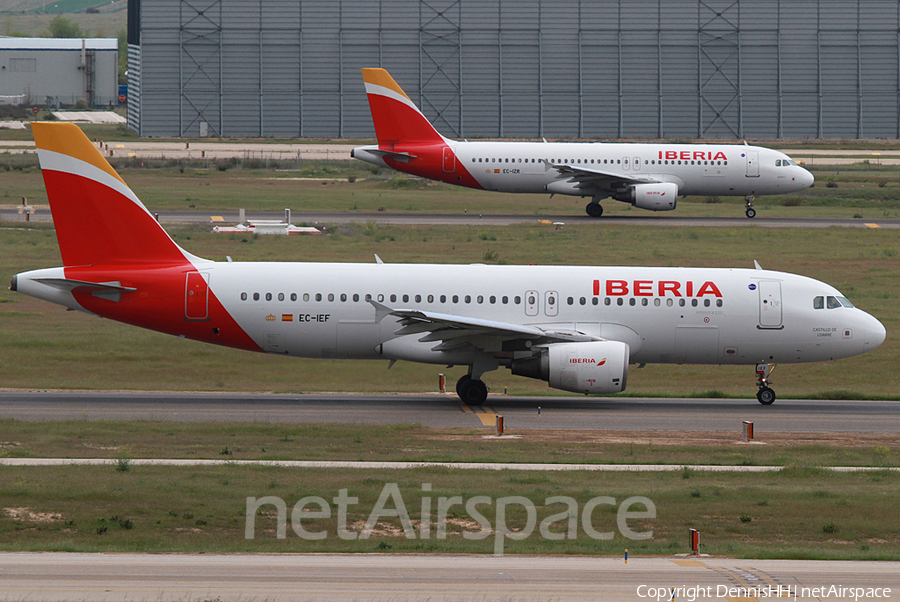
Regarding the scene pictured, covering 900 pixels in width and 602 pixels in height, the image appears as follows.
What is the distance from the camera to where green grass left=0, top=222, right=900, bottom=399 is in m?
33.8

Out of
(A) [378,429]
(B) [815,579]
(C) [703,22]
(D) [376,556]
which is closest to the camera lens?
(B) [815,579]

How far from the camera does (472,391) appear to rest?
3080 cm

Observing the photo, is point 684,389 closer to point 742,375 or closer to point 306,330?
point 742,375

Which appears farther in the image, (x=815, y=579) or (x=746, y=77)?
(x=746, y=77)

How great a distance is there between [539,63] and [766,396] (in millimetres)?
85617

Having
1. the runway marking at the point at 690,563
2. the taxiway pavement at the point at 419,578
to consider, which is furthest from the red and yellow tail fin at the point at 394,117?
the runway marking at the point at 690,563

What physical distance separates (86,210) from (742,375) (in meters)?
21.7

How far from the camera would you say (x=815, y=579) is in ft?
53.6

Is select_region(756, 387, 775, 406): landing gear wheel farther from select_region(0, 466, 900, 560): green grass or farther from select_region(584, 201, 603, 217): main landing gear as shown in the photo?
select_region(584, 201, 603, 217): main landing gear

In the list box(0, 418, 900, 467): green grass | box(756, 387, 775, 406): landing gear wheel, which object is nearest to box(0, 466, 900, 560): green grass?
box(0, 418, 900, 467): green grass

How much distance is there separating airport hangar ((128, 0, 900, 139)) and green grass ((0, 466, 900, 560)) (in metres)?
93.6

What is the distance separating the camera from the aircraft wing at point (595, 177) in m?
64.9

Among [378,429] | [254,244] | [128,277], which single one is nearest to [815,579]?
[378,429]

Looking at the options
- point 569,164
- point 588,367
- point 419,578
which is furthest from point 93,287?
point 569,164
